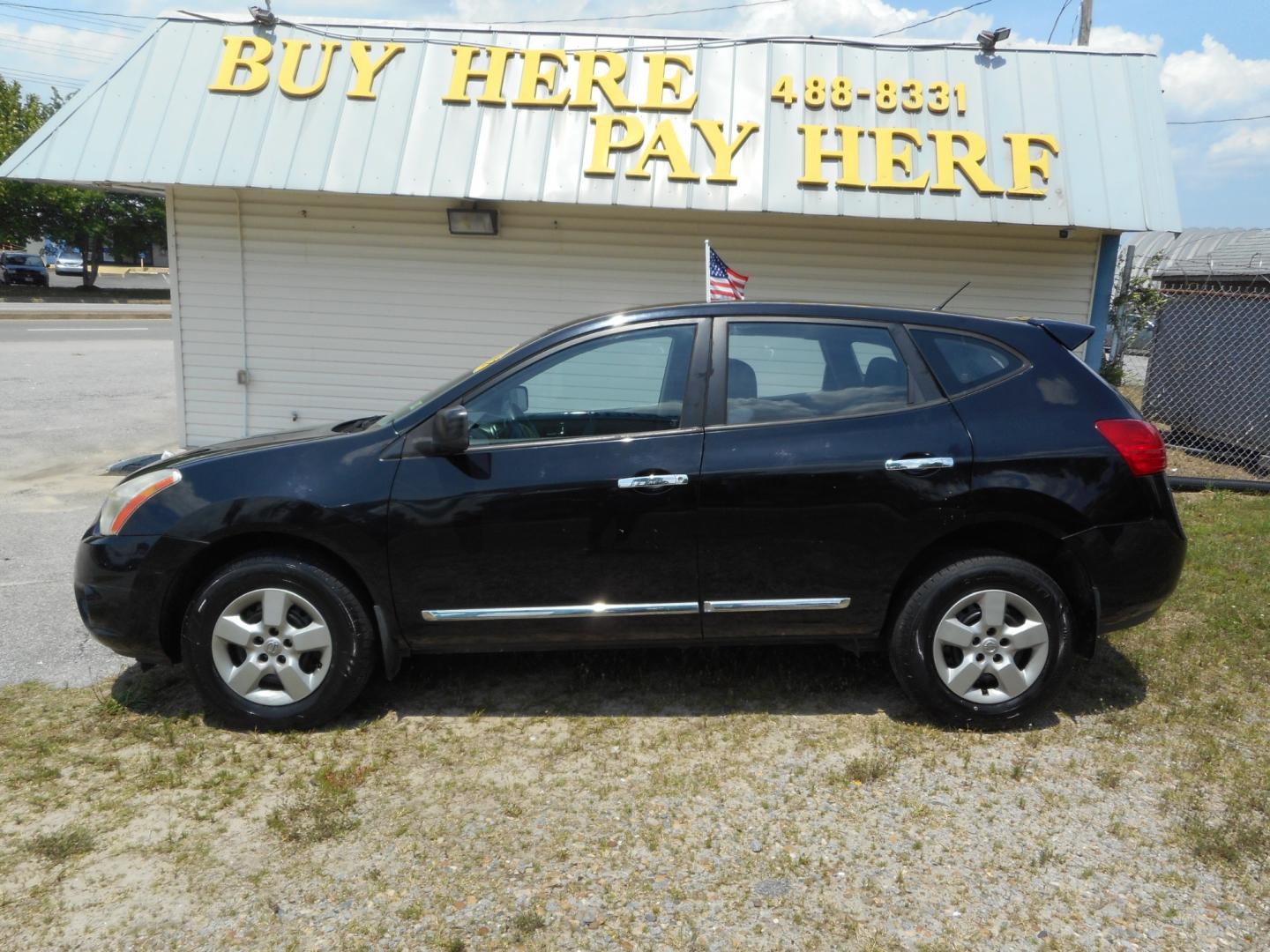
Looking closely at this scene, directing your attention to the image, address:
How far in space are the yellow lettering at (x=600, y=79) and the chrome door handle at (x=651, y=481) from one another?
562 centimetres

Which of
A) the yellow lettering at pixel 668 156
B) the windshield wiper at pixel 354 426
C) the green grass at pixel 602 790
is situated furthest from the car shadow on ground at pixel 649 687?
the yellow lettering at pixel 668 156

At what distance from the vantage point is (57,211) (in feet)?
116

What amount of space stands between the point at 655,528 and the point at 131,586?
7.16 ft

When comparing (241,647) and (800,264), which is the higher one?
(800,264)

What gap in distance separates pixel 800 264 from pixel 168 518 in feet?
21.6

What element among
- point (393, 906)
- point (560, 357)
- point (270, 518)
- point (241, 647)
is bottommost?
point (393, 906)

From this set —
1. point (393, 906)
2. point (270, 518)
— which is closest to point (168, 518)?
point (270, 518)

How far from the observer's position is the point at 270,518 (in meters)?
4.05

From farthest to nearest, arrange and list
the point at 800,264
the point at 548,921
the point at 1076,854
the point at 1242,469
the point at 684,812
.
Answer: the point at 1242,469, the point at 800,264, the point at 684,812, the point at 1076,854, the point at 548,921

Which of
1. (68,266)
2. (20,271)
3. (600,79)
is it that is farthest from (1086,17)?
(68,266)

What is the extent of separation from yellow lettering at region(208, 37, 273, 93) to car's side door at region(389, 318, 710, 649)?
613cm

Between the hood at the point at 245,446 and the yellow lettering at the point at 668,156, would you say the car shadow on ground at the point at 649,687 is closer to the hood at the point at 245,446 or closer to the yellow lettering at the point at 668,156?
the hood at the point at 245,446

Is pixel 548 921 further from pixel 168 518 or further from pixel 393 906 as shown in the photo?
pixel 168 518

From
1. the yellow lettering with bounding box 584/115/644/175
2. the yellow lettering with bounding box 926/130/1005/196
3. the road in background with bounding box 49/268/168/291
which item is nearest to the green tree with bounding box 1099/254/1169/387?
the yellow lettering with bounding box 926/130/1005/196
